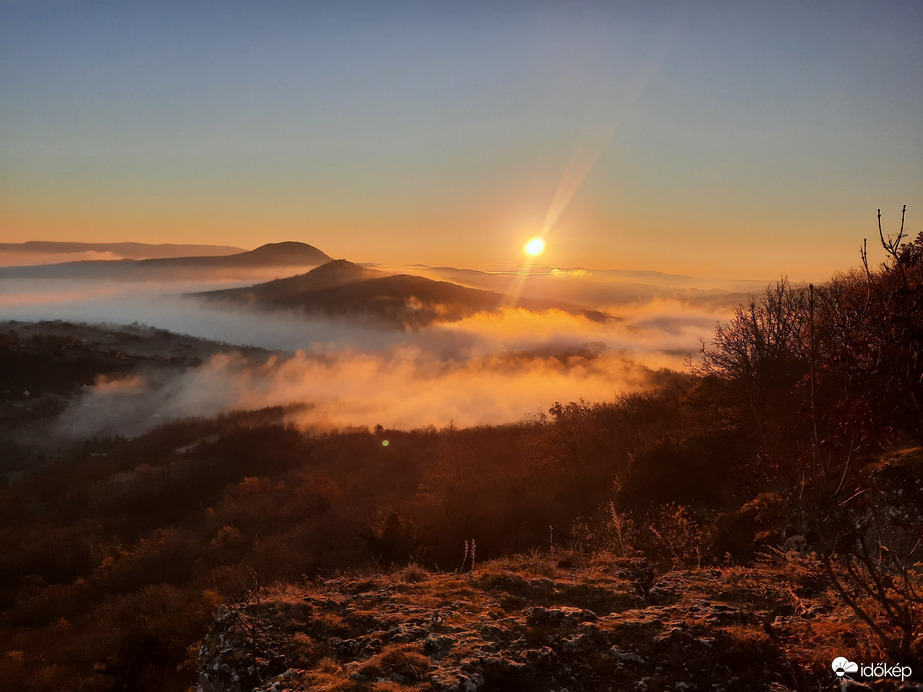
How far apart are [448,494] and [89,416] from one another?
486 feet

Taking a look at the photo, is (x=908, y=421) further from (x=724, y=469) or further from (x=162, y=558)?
(x=162, y=558)

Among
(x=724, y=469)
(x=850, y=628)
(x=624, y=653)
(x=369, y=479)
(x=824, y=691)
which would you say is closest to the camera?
(x=824, y=691)

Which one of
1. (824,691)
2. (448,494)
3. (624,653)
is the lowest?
(448,494)

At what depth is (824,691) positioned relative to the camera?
557 centimetres

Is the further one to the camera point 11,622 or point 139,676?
point 11,622

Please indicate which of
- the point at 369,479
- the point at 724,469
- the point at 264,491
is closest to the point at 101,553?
the point at 264,491

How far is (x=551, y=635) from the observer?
804 cm

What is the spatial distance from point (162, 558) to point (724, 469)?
5504cm

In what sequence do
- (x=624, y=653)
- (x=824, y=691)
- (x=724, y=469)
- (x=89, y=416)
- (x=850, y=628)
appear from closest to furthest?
(x=824, y=691) < (x=850, y=628) < (x=624, y=653) < (x=724, y=469) < (x=89, y=416)

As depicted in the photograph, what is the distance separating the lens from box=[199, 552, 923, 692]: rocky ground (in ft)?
21.5

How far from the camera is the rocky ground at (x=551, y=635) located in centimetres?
656

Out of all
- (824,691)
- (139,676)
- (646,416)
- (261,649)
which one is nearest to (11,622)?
(139,676)

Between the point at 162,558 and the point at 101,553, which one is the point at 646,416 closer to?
the point at 162,558

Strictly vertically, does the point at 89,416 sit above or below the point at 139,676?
below
